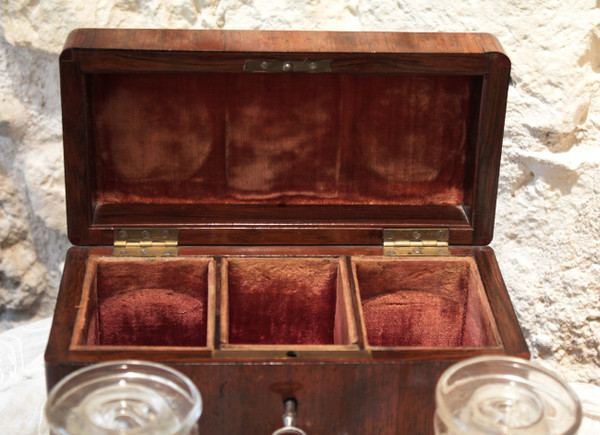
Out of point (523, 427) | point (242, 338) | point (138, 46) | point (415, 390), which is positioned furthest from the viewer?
point (242, 338)

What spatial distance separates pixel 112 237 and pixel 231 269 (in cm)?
26

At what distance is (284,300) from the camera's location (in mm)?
1897

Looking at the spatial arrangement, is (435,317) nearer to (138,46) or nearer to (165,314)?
(165,314)

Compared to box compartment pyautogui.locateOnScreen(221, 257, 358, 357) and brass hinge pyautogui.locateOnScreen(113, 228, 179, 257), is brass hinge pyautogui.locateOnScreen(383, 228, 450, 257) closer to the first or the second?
box compartment pyautogui.locateOnScreen(221, 257, 358, 357)

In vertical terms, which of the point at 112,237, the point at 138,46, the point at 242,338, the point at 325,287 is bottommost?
the point at 242,338

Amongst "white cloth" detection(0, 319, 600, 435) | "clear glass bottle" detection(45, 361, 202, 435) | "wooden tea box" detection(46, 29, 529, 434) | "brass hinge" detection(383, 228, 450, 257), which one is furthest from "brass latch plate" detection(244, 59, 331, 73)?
"white cloth" detection(0, 319, 600, 435)

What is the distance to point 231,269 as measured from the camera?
5.98 feet

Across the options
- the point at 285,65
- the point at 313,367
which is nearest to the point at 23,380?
the point at 313,367

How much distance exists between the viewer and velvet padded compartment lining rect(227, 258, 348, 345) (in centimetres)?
183

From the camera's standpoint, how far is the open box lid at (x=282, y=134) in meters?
1.68

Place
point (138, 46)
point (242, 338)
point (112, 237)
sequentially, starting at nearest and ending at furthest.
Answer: point (138, 46), point (112, 237), point (242, 338)

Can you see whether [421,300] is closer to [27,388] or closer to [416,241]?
[416,241]

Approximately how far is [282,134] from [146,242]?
0.36m

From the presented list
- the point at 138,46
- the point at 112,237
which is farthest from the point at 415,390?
the point at 138,46
